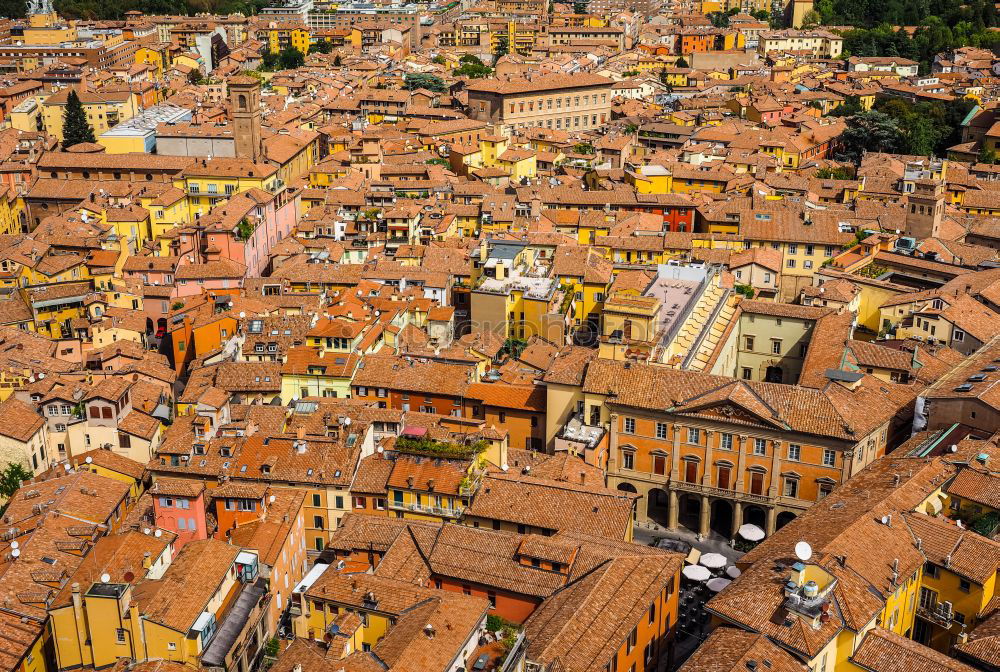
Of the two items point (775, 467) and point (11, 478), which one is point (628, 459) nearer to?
point (775, 467)

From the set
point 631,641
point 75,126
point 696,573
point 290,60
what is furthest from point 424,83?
point 631,641

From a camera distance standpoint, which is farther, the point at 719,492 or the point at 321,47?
the point at 321,47

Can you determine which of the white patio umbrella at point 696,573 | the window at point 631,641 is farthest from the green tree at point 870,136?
the window at point 631,641

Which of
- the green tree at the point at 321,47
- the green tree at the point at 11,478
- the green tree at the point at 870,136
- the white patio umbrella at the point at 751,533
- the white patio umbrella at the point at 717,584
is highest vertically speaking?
the green tree at the point at 321,47

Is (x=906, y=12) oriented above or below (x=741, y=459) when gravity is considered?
above

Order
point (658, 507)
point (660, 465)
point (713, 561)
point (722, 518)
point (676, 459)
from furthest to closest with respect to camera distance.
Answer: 1. point (658, 507)
2. point (722, 518)
3. point (660, 465)
4. point (676, 459)
5. point (713, 561)

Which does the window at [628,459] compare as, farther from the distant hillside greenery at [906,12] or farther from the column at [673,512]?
the distant hillside greenery at [906,12]
